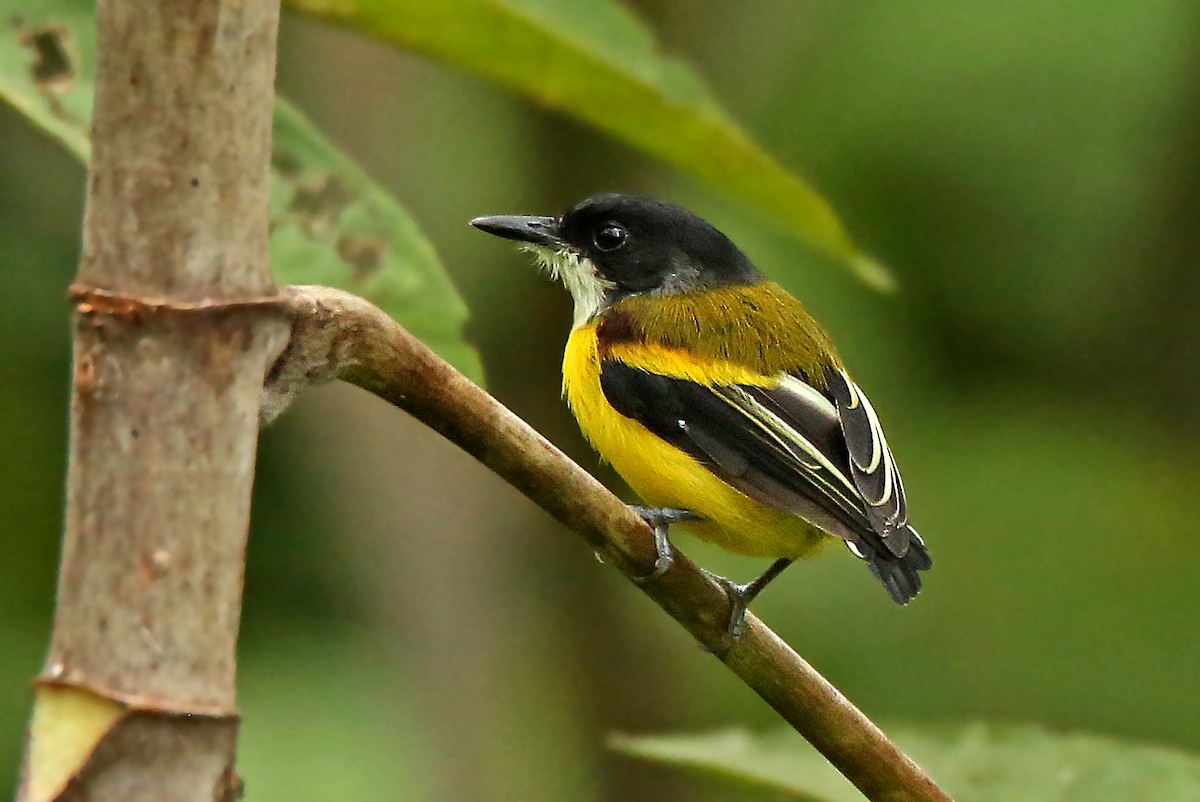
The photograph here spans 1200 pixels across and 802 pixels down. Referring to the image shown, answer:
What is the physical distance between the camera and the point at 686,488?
2561 mm

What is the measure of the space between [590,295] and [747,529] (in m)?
0.84

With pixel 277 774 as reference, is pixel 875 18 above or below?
above

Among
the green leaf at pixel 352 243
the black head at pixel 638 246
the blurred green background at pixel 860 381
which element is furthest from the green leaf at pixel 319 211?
the blurred green background at pixel 860 381

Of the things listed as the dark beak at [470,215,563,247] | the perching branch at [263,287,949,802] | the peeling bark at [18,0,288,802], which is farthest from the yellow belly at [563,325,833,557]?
the peeling bark at [18,0,288,802]

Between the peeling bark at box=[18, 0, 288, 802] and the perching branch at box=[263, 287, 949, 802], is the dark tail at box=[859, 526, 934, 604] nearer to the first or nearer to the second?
the perching branch at box=[263, 287, 949, 802]

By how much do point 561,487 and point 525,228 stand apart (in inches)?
73.7

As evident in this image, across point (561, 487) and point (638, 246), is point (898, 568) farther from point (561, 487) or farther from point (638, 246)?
point (561, 487)

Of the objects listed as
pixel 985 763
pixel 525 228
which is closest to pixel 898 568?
pixel 985 763

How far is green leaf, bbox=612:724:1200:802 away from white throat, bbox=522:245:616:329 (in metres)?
1.25

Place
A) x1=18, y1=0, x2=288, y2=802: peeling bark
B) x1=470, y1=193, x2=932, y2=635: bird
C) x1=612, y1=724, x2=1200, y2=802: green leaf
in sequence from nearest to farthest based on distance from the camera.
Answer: x1=18, y1=0, x2=288, y2=802: peeling bark → x1=612, y1=724, x2=1200, y2=802: green leaf → x1=470, y1=193, x2=932, y2=635: bird

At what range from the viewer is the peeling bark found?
76 centimetres

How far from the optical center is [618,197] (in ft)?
10.5

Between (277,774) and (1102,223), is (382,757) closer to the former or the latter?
(277,774)

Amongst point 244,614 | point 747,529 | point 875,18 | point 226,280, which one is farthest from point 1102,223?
point 226,280
